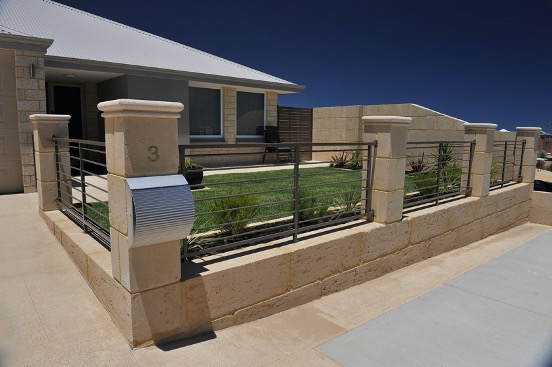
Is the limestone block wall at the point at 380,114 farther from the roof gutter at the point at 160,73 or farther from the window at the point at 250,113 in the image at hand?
the window at the point at 250,113

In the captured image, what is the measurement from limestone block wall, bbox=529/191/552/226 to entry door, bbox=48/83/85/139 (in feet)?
41.4

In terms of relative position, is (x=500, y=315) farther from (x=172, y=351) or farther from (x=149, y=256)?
(x=149, y=256)

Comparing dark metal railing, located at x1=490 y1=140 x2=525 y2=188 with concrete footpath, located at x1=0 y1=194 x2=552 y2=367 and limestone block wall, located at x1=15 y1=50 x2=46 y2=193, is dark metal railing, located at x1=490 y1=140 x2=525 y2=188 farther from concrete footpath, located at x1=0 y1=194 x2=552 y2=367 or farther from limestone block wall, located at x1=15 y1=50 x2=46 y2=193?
limestone block wall, located at x1=15 y1=50 x2=46 y2=193

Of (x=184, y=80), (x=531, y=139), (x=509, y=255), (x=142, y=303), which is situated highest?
(x=184, y=80)

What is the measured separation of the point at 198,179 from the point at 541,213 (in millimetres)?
7956

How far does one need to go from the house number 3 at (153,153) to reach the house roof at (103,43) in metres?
6.86

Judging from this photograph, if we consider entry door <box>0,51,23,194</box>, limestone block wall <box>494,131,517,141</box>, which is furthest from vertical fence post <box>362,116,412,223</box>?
limestone block wall <box>494,131,517,141</box>

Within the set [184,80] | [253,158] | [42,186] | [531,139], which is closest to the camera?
[42,186]

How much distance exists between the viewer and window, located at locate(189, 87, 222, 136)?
13477 millimetres

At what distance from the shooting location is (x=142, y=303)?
3.05 m

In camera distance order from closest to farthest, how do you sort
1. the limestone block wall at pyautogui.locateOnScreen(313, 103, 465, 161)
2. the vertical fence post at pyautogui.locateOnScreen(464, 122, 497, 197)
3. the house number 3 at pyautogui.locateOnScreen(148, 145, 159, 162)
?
the house number 3 at pyautogui.locateOnScreen(148, 145, 159, 162)
the vertical fence post at pyautogui.locateOnScreen(464, 122, 497, 197)
the limestone block wall at pyautogui.locateOnScreen(313, 103, 465, 161)

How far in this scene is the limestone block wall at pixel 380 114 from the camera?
12.8m

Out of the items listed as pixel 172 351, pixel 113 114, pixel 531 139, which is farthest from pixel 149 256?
pixel 531 139

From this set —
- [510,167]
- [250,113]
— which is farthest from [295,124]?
[510,167]
